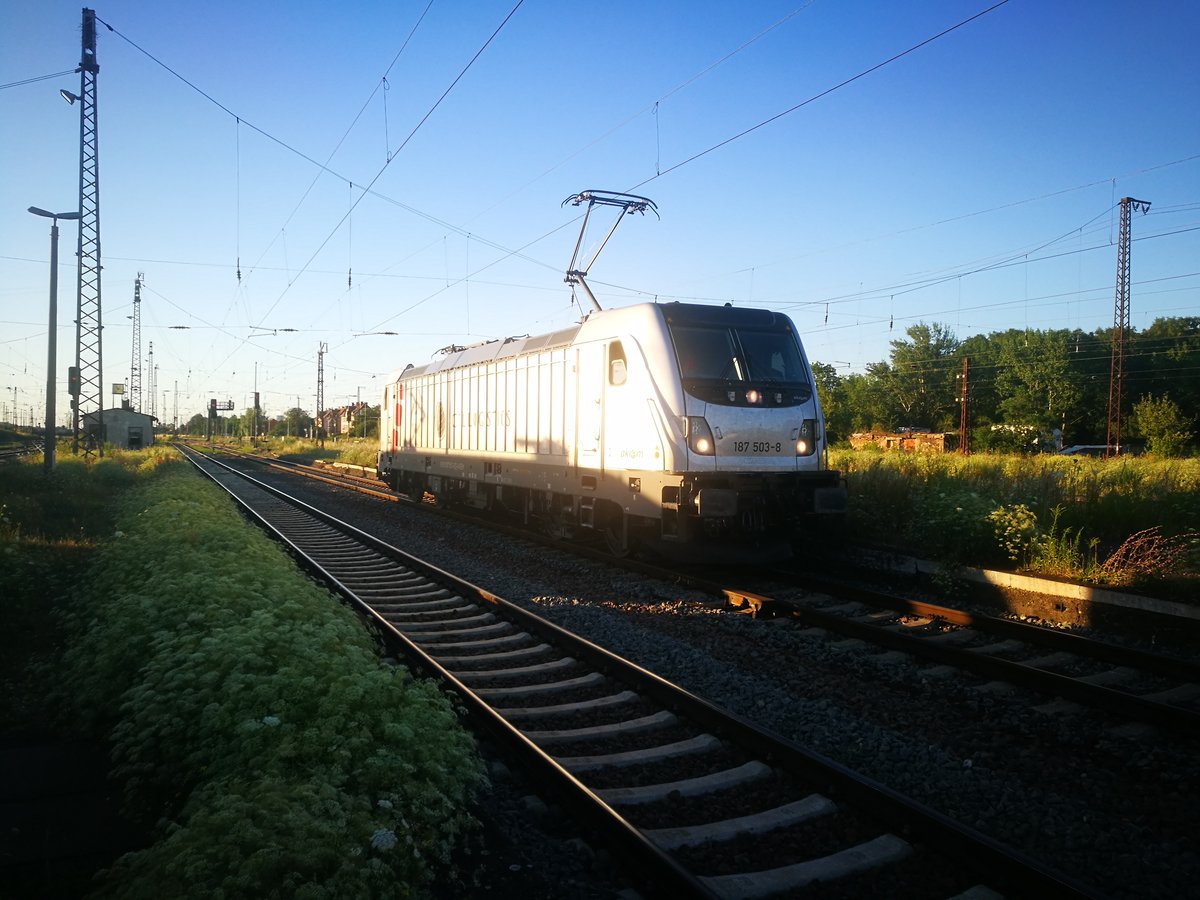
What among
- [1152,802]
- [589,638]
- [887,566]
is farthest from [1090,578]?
[589,638]

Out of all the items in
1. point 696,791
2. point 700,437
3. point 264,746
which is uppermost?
point 700,437

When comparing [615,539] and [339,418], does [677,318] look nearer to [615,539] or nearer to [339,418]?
[615,539]

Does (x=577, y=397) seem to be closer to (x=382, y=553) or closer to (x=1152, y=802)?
(x=382, y=553)

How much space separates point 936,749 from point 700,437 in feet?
17.8

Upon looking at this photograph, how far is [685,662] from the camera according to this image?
6867 mm

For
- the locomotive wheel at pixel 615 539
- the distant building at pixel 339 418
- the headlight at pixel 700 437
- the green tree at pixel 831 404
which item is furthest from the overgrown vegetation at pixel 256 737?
the distant building at pixel 339 418

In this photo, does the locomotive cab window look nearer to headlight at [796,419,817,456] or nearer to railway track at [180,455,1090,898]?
headlight at [796,419,817,456]

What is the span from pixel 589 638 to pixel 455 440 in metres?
11.2

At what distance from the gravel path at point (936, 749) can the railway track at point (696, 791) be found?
41 cm

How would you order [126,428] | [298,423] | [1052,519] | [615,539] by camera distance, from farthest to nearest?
[298,423] → [126,428] → [615,539] → [1052,519]

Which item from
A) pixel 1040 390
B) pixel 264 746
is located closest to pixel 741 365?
pixel 264 746

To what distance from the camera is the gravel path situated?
379cm

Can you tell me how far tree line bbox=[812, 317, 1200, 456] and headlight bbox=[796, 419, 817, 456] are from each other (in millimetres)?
17722

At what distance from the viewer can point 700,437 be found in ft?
32.8
